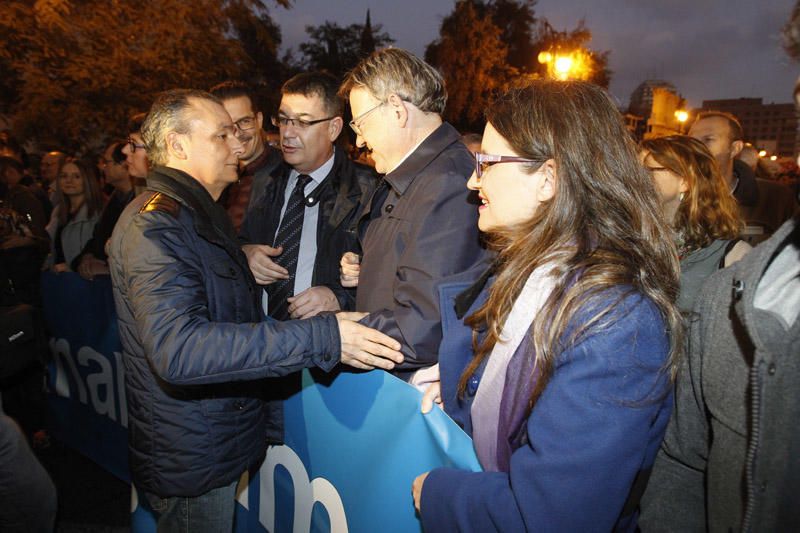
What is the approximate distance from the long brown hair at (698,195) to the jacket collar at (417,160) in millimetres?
1475

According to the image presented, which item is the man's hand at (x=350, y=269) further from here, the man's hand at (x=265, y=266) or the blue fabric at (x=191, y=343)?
the blue fabric at (x=191, y=343)

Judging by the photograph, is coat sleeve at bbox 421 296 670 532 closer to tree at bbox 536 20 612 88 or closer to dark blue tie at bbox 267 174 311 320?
dark blue tie at bbox 267 174 311 320

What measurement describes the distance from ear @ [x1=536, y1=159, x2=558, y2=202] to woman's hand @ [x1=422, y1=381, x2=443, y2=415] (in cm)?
72

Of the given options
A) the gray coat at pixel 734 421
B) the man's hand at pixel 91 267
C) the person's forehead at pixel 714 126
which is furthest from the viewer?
the man's hand at pixel 91 267

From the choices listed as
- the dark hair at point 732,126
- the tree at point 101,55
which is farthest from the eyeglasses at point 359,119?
the tree at point 101,55

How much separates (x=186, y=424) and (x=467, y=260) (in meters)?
1.40

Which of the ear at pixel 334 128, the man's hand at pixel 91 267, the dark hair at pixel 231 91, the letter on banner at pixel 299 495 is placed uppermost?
the dark hair at pixel 231 91

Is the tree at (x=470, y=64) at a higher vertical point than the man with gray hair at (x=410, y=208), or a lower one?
higher

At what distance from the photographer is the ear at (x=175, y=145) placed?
8.07 feet

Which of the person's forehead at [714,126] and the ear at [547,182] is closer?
the ear at [547,182]

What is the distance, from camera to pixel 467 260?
2258mm

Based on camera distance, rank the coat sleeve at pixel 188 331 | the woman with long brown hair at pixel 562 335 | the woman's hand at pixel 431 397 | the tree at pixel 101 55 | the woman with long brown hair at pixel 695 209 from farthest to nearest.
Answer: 1. the tree at pixel 101 55
2. the woman with long brown hair at pixel 695 209
3. the coat sleeve at pixel 188 331
4. the woman's hand at pixel 431 397
5. the woman with long brown hair at pixel 562 335

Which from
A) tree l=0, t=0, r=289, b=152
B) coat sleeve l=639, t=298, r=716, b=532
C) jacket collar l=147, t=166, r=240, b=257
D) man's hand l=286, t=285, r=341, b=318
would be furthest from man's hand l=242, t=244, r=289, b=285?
tree l=0, t=0, r=289, b=152

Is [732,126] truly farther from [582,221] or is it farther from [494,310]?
[494,310]
